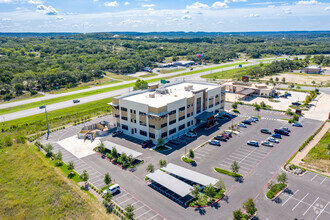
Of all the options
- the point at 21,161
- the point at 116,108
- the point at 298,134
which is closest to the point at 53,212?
the point at 21,161

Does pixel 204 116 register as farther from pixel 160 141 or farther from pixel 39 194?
pixel 39 194

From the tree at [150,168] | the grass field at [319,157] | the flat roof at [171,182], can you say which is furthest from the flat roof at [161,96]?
the grass field at [319,157]

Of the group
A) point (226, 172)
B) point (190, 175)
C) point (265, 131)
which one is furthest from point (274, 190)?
point (265, 131)

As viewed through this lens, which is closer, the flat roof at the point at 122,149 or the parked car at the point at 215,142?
the flat roof at the point at 122,149

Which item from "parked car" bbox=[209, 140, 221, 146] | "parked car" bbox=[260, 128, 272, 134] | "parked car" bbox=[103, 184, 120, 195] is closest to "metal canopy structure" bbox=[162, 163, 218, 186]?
"parked car" bbox=[103, 184, 120, 195]

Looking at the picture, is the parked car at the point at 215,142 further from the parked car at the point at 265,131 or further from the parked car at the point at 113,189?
the parked car at the point at 113,189

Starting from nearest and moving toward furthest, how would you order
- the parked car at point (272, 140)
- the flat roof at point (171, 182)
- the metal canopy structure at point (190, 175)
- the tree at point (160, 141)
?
1. the flat roof at point (171, 182)
2. the metal canopy structure at point (190, 175)
3. the tree at point (160, 141)
4. the parked car at point (272, 140)

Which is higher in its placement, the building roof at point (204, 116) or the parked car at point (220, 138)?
the building roof at point (204, 116)
